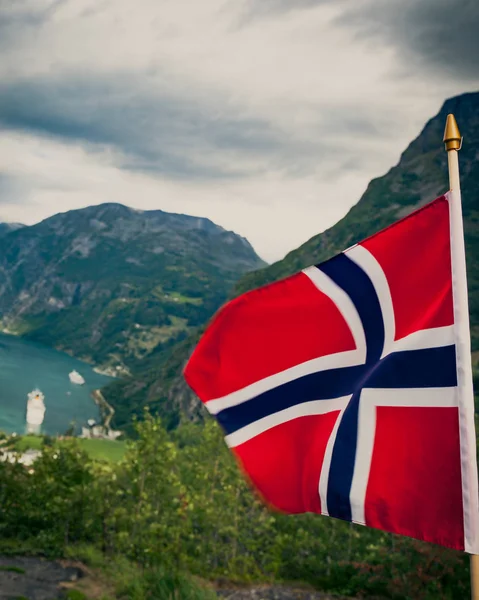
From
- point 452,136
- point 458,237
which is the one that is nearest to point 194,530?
point 458,237

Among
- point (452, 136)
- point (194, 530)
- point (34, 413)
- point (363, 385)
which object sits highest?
point (452, 136)

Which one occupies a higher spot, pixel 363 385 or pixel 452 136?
pixel 452 136

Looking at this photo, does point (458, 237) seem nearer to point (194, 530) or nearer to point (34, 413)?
point (194, 530)

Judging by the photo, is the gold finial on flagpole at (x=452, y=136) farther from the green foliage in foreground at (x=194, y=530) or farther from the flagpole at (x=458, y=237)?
the green foliage in foreground at (x=194, y=530)

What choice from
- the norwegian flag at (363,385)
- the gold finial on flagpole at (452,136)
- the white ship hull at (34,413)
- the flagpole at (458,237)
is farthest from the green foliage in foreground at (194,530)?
the white ship hull at (34,413)

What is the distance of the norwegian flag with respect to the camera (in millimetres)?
5465

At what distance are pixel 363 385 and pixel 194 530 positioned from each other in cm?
2682

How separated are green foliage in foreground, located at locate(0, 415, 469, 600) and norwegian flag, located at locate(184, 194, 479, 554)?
18.5 meters

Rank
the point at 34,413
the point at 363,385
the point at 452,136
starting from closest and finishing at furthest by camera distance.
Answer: the point at 452,136 < the point at 363,385 < the point at 34,413

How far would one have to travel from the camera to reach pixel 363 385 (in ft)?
20.5

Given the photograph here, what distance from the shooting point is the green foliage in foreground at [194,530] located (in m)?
24.6

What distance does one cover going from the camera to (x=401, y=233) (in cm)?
609

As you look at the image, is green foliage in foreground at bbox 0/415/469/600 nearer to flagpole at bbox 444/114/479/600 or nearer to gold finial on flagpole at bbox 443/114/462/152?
→ flagpole at bbox 444/114/479/600

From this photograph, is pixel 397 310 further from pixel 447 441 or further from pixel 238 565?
A: pixel 238 565
